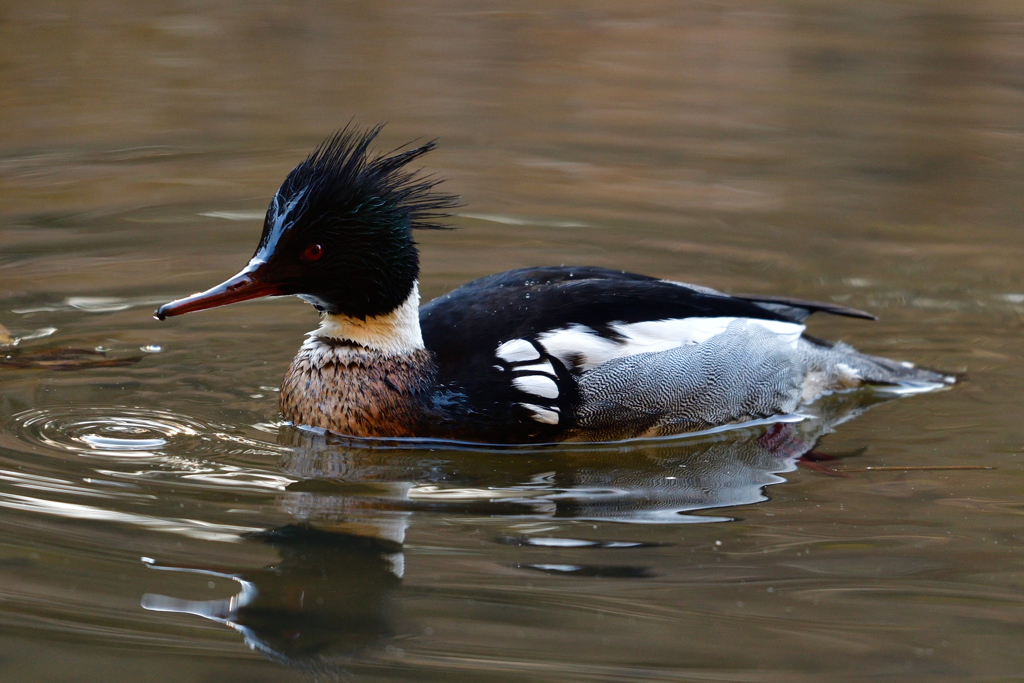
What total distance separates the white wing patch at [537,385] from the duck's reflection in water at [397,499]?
30 cm

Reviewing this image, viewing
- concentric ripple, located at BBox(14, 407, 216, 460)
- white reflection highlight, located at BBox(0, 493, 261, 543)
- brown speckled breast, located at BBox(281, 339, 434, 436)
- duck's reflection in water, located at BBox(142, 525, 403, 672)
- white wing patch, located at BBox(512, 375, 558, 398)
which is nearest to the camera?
duck's reflection in water, located at BBox(142, 525, 403, 672)

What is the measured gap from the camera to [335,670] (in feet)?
11.8

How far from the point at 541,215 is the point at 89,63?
589cm

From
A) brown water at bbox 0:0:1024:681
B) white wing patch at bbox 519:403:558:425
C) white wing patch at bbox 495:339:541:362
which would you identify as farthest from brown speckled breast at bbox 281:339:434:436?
white wing patch at bbox 519:403:558:425

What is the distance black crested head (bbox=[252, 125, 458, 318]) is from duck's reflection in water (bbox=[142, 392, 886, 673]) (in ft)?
2.39

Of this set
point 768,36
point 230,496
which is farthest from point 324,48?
point 230,496

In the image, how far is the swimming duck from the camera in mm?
5379

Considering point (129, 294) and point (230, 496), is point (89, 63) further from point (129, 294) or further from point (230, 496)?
point (230, 496)

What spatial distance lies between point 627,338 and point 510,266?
258 centimetres

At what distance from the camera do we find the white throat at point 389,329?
18.5 feet

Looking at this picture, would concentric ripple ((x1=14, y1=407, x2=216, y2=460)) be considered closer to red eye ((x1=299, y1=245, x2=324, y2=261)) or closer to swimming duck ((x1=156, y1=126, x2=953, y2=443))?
swimming duck ((x1=156, y1=126, x2=953, y2=443))

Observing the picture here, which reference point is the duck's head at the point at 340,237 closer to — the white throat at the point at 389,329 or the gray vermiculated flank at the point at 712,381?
the white throat at the point at 389,329

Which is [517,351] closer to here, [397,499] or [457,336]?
[457,336]

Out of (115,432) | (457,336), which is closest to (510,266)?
(457,336)
